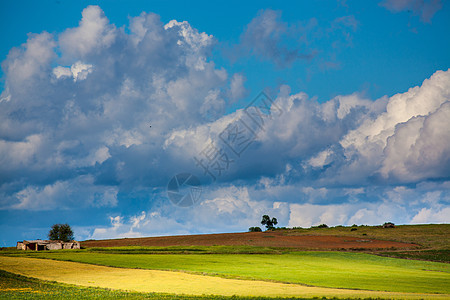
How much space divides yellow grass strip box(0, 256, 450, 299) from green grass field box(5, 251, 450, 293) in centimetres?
356

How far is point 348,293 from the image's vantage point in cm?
3853

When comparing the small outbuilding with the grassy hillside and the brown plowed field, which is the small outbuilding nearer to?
the grassy hillside

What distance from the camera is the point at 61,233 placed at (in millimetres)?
151250

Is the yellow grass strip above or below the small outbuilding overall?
below

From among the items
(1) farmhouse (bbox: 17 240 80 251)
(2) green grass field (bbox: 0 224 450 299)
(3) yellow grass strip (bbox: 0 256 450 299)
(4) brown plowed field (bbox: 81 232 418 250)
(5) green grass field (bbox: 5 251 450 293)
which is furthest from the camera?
(1) farmhouse (bbox: 17 240 80 251)

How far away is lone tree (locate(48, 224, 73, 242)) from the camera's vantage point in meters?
150

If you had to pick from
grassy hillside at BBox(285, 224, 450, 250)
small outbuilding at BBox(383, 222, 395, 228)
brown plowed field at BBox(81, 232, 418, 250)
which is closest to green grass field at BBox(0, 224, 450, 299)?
grassy hillside at BBox(285, 224, 450, 250)

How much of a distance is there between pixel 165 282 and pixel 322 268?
77.4 feet

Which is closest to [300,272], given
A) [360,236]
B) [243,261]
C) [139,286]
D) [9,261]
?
[243,261]

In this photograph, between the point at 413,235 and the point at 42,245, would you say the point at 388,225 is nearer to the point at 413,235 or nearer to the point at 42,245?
the point at 413,235

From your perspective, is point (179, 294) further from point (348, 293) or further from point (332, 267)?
point (332, 267)

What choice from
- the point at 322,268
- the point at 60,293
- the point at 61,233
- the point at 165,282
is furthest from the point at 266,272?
the point at 61,233

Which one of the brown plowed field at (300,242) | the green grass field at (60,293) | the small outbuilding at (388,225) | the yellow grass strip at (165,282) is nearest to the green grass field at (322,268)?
the yellow grass strip at (165,282)

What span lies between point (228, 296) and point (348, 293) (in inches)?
383
